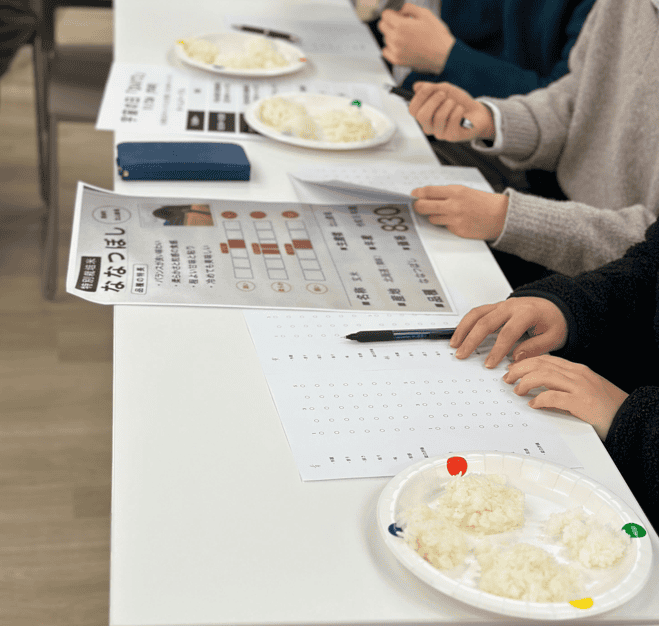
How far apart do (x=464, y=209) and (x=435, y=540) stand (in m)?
0.60

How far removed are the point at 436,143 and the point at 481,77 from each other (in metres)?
0.17

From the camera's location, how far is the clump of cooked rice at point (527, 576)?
1.78 ft

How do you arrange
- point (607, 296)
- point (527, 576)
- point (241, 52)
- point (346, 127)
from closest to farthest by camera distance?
point (527, 576) → point (607, 296) → point (346, 127) → point (241, 52)

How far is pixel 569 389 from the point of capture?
761 mm

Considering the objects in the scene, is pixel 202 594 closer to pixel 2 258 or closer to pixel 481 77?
pixel 481 77

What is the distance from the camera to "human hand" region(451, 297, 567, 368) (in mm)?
819

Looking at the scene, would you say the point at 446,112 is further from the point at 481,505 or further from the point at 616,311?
the point at 481,505

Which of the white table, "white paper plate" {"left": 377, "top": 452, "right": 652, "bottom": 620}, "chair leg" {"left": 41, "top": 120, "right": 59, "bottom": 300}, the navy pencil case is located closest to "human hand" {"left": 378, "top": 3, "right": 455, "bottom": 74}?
the navy pencil case

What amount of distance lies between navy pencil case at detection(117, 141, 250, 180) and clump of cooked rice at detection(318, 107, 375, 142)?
195 mm

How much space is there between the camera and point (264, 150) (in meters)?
1.23

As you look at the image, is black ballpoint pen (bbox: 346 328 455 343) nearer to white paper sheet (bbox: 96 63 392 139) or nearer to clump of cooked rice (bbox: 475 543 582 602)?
clump of cooked rice (bbox: 475 543 582 602)

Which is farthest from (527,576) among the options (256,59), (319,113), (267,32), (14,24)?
(14,24)

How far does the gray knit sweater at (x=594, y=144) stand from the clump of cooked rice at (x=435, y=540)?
0.60 meters

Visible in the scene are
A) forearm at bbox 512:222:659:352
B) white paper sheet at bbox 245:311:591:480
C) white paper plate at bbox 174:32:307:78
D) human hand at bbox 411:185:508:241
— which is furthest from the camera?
white paper plate at bbox 174:32:307:78
